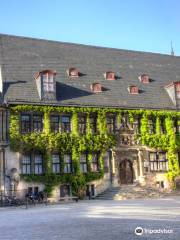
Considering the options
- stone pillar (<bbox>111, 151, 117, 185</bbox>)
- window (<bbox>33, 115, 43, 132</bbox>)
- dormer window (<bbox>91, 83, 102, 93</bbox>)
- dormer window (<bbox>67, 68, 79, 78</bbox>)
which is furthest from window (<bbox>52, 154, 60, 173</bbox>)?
dormer window (<bbox>67, 68, 79, 78</bbox>)

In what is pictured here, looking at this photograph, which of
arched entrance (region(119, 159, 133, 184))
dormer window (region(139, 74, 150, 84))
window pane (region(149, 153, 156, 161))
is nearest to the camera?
arched entrance (region(119, 159, 133, 184))

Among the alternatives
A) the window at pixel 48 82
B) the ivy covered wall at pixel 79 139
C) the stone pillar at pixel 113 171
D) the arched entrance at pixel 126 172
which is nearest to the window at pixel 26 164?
the ivy covered wall at pixel 79 139

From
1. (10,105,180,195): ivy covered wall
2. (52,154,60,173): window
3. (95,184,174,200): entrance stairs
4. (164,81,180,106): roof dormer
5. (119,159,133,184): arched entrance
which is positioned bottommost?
(95,184,174,200): entrance stairs

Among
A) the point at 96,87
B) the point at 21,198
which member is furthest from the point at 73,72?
the point at 21,198

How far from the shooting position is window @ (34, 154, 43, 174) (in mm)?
31734

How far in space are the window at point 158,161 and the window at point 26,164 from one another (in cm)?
1106

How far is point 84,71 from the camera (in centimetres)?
3769

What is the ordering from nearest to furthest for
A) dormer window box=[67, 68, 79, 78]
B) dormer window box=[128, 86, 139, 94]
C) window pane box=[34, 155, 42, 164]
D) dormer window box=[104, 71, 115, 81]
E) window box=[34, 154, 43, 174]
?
window box=[34, 154, 43, 174]
window pane box=[34, 155, 42, 164]
dormer window box=[67, 68, 79, 78]
dormer window box=[128, 86, 139, 94]
dormer window box=[104, 71, 115, 81]

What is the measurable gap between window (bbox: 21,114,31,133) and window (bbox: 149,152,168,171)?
11.3m

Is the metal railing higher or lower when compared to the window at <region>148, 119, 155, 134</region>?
lower

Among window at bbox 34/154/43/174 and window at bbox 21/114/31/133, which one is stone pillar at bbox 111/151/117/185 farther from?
window at bbox 21/114/31/133

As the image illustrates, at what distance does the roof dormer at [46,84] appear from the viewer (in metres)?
32.9

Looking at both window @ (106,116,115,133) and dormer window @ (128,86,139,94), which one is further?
dormer window @ (128,86,139,94)

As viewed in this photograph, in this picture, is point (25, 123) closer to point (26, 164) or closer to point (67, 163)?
point (26, 164)
